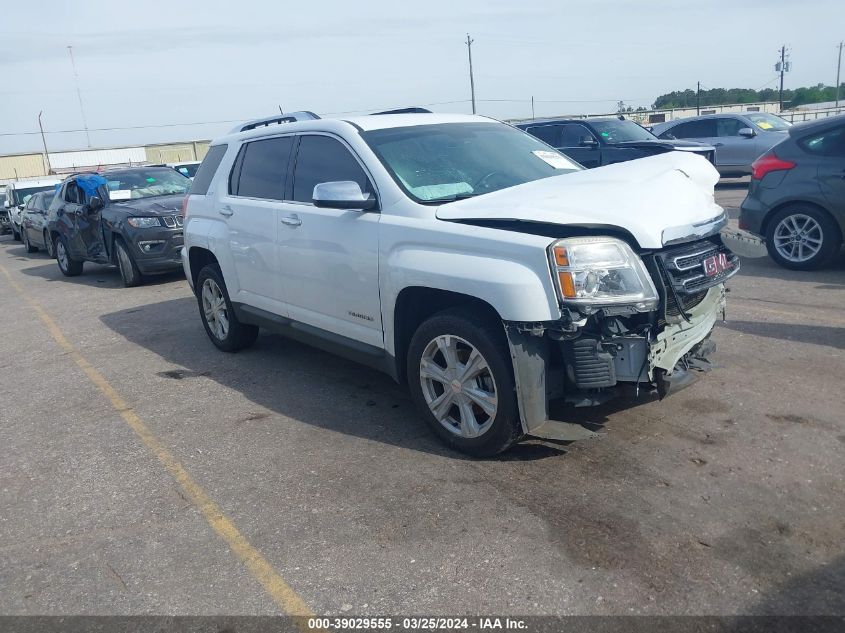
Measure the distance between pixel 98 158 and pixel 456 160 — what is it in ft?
172

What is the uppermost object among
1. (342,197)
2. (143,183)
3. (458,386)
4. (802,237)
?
(342,197)

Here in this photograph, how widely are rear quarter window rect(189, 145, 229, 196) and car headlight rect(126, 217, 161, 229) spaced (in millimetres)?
4335

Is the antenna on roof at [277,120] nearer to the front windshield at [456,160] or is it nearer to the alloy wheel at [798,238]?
the front windshield at [456,160]

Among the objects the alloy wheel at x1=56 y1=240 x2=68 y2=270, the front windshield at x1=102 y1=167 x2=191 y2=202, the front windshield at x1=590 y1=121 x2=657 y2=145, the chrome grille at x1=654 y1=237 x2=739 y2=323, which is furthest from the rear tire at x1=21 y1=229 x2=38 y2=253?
the chrome grille at x1=654 y1=237 x2=739 y2=323

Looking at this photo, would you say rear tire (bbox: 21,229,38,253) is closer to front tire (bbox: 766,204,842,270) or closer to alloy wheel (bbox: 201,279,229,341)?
alloy wheel (bbox: 201,279,229,341)

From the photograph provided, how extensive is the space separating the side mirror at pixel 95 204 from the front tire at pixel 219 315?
18.9ft

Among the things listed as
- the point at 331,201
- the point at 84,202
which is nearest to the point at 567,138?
the point at 84,202

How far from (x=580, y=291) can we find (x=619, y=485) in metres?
1.02

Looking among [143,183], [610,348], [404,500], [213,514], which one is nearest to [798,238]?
[610,348]

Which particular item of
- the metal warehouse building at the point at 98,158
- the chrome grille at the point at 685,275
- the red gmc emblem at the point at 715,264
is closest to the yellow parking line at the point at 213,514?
the chrome grille at the point at 685,275

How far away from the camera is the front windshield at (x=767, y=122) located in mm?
17828

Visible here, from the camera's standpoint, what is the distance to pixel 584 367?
3928mm

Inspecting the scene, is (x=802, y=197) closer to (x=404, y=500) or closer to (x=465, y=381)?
(x=465, y=381)

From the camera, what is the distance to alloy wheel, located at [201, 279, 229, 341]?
6.93 metres
